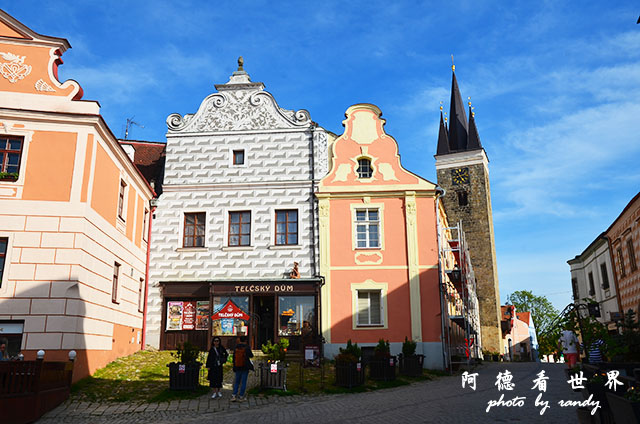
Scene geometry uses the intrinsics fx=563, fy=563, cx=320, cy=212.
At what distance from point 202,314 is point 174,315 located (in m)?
1.17

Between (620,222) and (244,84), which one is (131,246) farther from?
(620,222)

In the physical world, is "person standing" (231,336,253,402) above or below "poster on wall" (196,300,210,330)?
below

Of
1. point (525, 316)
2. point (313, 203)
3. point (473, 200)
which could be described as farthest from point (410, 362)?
point (525, 316)

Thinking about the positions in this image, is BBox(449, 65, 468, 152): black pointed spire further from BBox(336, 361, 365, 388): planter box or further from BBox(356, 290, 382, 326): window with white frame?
BBox(336, 361, 365, 388): planter box

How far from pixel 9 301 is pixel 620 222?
23.8m

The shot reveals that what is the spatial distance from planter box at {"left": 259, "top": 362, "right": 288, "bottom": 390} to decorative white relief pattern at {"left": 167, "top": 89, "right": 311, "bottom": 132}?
41.4 ft

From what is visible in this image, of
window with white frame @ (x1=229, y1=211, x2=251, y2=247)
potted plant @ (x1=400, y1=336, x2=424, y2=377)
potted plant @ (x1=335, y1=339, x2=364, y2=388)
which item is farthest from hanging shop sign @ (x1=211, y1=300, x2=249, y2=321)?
potted plant @ (x1=400, y1=336, x2=424, y2=377)

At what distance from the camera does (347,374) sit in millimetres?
16891

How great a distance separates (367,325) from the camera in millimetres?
23172

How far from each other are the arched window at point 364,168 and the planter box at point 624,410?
18625mm

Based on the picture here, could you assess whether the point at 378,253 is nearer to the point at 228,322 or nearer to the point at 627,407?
the point at 228,322

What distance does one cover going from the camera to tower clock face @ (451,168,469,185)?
5937 cm

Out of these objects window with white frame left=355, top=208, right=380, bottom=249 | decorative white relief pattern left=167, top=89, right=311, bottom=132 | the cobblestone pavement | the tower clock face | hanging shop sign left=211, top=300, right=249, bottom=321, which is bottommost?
the cobblestone pavement

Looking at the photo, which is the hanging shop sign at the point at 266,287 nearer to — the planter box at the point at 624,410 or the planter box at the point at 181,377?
the planter box at the point at 181,377
